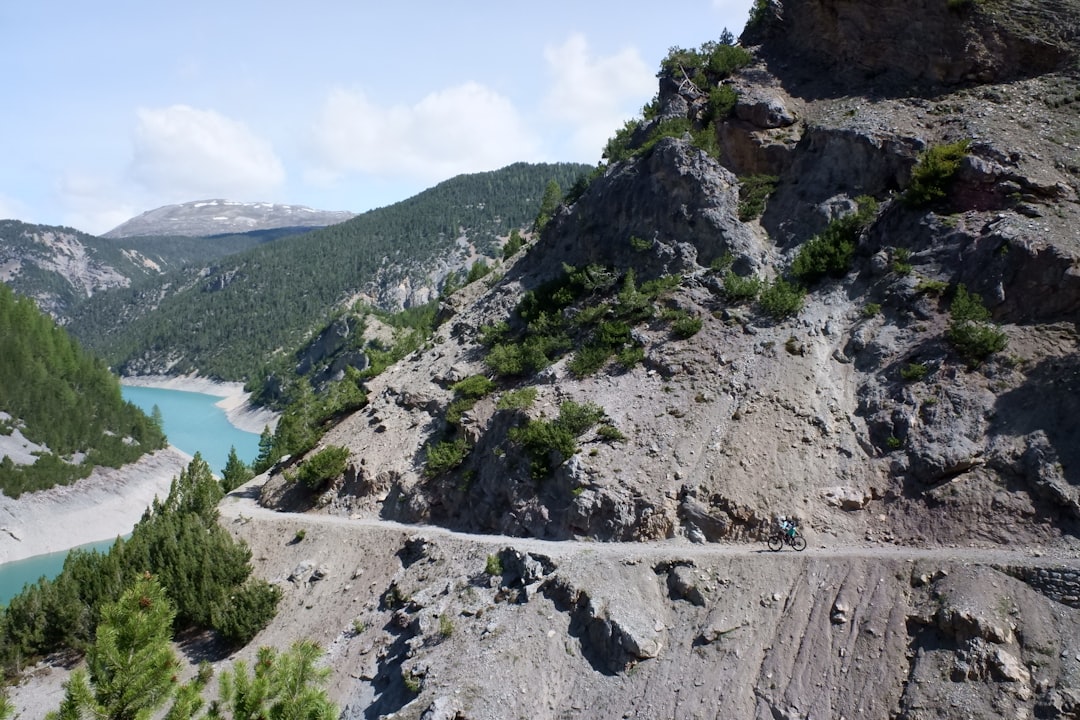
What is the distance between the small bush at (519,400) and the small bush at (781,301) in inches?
341

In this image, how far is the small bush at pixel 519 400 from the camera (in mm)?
23652

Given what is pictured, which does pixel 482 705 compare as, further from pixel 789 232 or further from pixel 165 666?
pixel 789 232

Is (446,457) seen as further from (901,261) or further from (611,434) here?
(901,261)

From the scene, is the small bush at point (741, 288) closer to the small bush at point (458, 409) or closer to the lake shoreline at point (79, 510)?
the small bush at point (458, 409)

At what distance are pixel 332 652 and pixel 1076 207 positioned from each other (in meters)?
26.6

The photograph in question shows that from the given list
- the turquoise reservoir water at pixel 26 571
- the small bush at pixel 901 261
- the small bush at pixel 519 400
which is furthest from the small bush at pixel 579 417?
the turquoise reservoir water at pixel 26 571

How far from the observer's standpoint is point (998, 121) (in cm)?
2539

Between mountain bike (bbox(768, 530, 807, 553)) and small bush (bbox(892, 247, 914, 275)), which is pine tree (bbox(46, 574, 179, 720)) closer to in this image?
mountain bike (bbox(768, 530, 807, 553))

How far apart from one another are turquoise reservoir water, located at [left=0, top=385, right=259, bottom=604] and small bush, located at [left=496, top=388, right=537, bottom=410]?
31.7 meters

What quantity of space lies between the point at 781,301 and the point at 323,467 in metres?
18.4

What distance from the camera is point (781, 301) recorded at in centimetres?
2350

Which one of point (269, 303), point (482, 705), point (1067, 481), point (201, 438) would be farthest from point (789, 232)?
point (269, 303)

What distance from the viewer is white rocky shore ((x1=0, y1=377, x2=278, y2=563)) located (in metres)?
43.8

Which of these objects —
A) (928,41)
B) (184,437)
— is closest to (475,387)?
(928,41)
